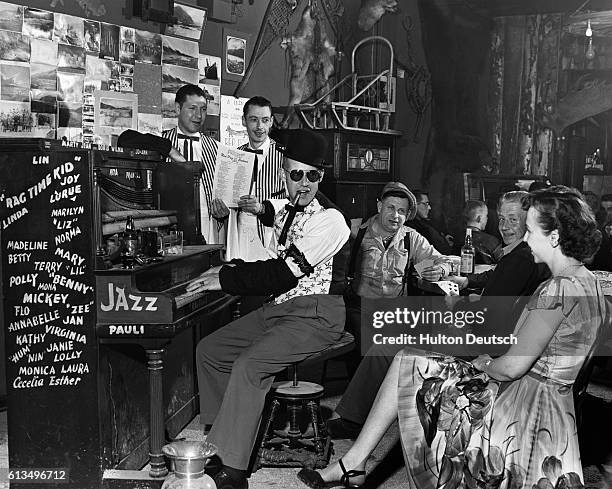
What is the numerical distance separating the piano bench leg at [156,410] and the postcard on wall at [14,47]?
1834 millimetres

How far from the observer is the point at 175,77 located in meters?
5.57

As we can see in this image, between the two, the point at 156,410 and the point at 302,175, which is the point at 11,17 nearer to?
the point at 302,175

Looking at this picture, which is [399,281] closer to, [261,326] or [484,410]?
[261,326]

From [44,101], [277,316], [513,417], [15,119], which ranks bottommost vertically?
[513,417]

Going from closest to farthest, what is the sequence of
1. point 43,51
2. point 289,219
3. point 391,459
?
point 289,219 → point 391,459 → point 43,51

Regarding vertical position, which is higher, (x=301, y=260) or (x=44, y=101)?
(x=44, y=101)

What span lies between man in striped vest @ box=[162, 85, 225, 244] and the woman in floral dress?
2.21m

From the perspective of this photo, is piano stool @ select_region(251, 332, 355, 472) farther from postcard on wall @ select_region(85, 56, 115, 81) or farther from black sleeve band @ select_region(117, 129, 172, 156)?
postcard on wall @ select_region(85, 56, 115, 81)

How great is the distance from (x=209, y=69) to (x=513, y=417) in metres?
3.76

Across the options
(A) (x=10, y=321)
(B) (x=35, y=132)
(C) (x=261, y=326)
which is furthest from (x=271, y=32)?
(A) (x=10, y=321)

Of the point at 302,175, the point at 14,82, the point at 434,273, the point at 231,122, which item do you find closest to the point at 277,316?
the point at 302,175

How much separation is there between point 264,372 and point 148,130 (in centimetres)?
221

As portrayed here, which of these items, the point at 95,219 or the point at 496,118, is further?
the point at 496,118

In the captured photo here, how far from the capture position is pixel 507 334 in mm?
3945
